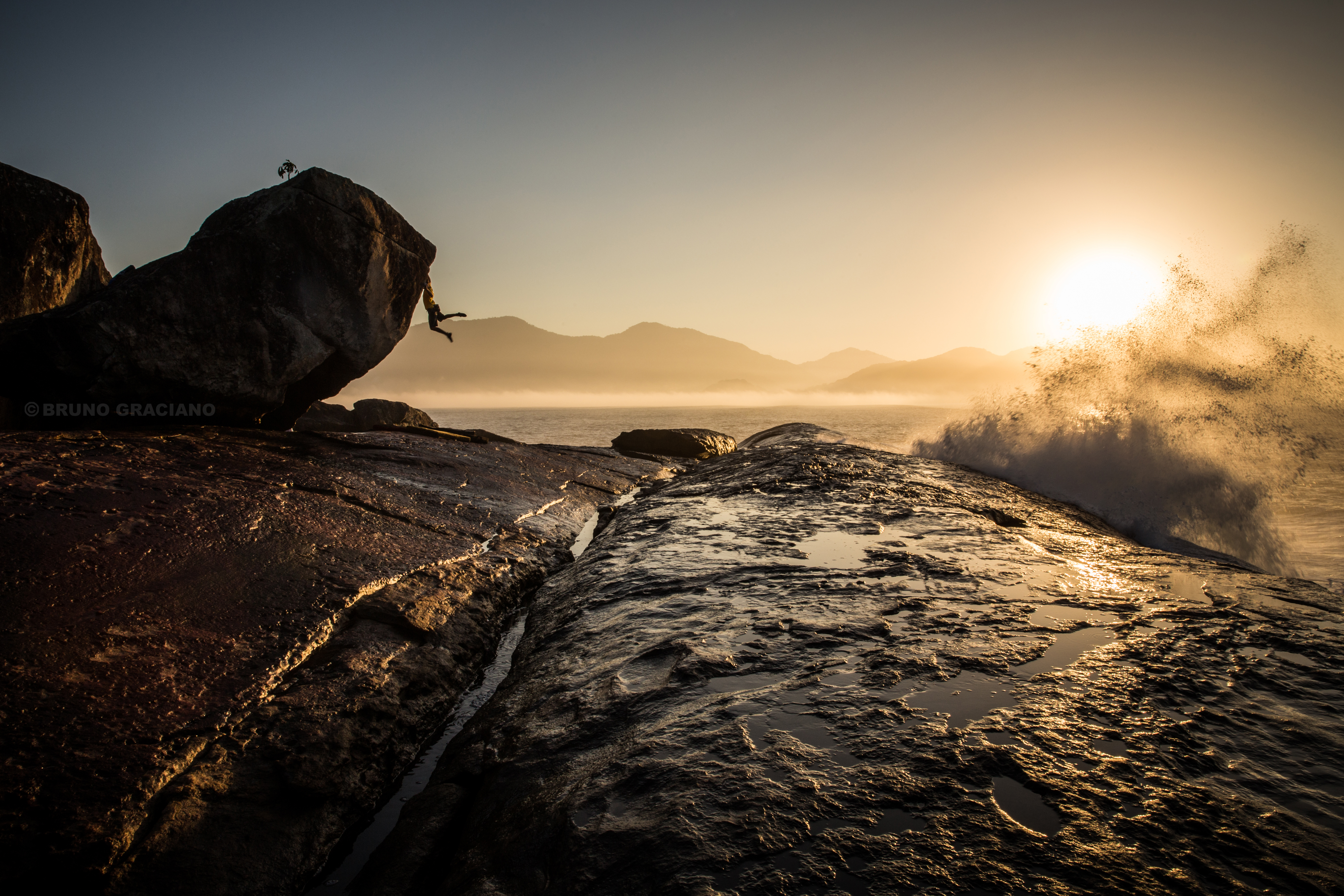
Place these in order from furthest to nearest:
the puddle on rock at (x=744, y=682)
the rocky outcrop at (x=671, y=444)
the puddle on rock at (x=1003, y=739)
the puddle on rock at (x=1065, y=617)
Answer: the rocky outcrop at (x=671, y=444) < the puddle on rock at (x=1065, y=617) < the puddle on rock at (x=744, y=682) < the puddle on rock at (x=1003, y=739)

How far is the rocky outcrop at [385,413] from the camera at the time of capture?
65.2 feet

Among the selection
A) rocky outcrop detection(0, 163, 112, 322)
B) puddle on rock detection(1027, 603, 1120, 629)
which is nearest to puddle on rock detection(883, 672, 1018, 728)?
puddle on rock detection(1027, 603, 1120, 629)

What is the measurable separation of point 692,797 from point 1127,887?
1170mm

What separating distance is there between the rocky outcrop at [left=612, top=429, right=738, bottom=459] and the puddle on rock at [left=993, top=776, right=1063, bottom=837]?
1248cm

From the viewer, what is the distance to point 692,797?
1987 millimetres

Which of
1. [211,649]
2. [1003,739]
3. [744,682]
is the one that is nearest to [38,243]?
[211,649]

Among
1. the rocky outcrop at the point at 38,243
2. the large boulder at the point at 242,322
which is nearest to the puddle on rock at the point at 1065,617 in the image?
the large boulder at the point at 242,322

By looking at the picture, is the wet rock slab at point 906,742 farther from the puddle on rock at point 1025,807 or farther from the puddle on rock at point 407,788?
the puddle on rock at point 407,788

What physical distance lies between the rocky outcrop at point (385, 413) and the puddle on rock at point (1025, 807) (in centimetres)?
1958

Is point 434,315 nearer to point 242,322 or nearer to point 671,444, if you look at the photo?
point 242,322

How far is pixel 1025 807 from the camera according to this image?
1831 mm

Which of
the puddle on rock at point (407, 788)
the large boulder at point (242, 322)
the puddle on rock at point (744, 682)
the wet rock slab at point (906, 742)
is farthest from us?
the large boulder at point (242, 322)

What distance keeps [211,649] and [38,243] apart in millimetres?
7858

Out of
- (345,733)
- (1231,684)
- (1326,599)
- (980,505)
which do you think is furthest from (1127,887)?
(980,505)
